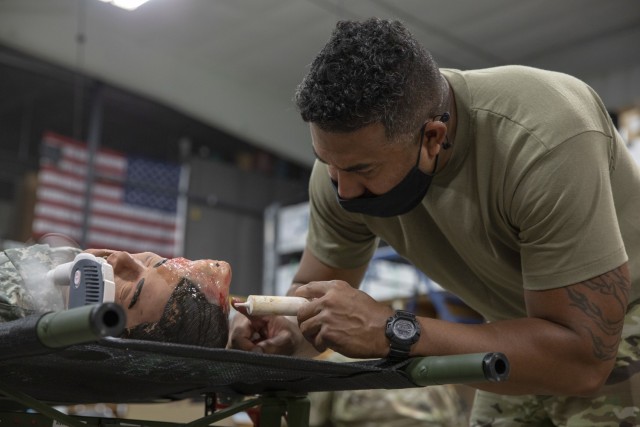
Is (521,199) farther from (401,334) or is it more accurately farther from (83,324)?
(83,324)

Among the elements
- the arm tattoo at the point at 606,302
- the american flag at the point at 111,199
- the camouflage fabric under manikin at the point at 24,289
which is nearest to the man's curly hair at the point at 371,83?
the arm tattoo at the point at 606,302

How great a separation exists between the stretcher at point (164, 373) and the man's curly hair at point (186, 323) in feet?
0.28

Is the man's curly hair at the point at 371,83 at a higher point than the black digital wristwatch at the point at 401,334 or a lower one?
higher

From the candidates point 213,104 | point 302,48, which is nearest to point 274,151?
point 213,104

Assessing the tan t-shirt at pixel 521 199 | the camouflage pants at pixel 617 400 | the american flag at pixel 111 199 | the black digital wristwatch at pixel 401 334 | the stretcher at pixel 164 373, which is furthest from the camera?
the american flag at pixel 111 199

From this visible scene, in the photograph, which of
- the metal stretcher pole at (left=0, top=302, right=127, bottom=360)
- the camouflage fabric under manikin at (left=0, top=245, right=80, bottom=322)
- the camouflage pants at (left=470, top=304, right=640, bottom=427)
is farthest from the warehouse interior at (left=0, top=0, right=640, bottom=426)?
the metal stretcher pole at (left=0, top=302, right=127, bottom=360)

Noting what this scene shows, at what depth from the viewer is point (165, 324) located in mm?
1504

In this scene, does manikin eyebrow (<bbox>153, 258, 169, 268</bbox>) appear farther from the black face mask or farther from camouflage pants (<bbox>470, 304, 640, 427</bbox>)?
camouflage pants (<bbox>470, 304, 640, 427</bbox>)

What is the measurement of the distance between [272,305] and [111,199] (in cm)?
590

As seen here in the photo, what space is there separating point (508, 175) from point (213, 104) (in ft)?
19.4

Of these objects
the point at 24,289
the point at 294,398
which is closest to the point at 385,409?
the point at 294,398

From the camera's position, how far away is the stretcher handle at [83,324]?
3.07 feet

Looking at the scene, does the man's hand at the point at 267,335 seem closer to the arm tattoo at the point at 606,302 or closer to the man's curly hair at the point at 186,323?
the man's curly hair at the point at 186,323

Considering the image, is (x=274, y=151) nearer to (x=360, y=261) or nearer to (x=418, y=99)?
(x=360, y=261)
